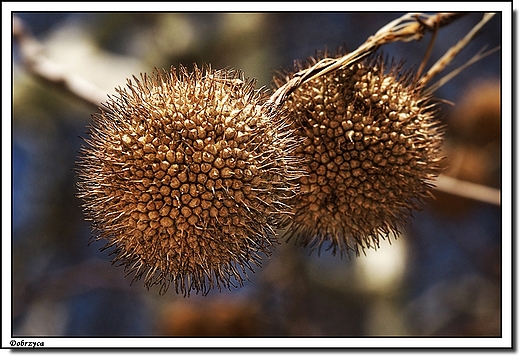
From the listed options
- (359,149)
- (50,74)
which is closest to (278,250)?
(50,74)

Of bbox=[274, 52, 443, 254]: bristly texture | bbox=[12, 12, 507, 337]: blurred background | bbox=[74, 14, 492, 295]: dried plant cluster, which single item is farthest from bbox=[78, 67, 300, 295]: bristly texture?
bbox=[12, 12, 507, 337]: blurred background

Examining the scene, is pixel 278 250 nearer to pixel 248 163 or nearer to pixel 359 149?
pixel 359 149

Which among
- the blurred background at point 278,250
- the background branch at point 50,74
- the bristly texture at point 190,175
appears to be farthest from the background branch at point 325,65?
the blurred background at point 278,250

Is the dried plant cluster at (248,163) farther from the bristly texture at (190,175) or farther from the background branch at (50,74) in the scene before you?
the background branch at (50,74)
